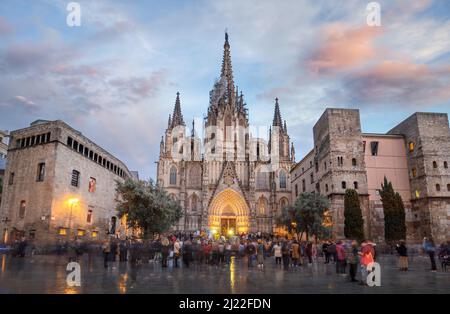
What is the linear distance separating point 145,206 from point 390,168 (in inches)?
1051

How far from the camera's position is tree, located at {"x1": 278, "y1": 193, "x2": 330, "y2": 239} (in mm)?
30867

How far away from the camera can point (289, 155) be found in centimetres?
5816

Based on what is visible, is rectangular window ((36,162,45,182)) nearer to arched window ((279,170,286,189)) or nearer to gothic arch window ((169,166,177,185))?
gothic arch window ((169,166,177,185))

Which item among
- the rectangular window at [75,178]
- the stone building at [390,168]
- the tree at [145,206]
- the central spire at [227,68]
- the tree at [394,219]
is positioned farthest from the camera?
the central spire at [227,68]

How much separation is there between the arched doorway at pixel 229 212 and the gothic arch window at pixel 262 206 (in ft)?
9.69

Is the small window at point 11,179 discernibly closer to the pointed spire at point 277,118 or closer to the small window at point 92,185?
the small window at point 92,185

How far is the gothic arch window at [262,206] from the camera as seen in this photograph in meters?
54.8

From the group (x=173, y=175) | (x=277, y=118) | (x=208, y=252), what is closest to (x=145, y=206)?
(x=208, y=252)

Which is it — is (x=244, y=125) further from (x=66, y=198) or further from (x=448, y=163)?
(x=66, y=198)

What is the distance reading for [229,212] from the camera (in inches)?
2137

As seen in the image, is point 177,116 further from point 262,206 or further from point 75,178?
point 75,178

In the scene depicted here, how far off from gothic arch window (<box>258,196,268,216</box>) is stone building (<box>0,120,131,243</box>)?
28023mm

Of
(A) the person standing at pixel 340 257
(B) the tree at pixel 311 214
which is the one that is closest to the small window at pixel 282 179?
(B) the tree at pixel 311 214

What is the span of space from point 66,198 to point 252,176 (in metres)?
31.1
